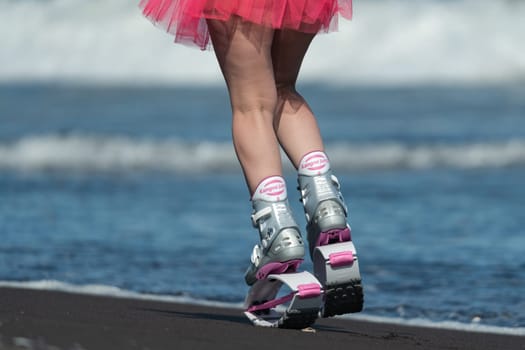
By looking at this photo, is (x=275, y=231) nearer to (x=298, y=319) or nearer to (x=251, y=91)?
(x=298, y=319)

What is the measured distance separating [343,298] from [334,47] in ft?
61.6

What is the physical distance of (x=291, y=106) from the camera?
343 centimetres

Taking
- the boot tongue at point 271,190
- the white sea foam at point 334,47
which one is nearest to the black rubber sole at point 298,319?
the boot tongue at point 271,190

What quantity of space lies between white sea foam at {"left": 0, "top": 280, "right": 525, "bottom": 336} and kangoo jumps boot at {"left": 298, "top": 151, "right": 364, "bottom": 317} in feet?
3.55

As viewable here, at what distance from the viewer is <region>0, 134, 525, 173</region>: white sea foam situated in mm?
10164

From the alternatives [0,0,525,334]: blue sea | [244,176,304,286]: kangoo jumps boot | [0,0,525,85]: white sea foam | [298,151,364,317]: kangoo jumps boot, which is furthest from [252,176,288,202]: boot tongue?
[0,0,525,85]: white sea foam

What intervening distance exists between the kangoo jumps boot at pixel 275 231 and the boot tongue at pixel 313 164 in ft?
0.35

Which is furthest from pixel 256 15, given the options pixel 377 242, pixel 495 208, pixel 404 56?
pixel 404 56

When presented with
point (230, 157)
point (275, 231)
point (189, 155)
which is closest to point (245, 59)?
point (275, 231)

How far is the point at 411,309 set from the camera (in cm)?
469

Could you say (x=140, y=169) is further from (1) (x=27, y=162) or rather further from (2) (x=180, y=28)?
(2) (x=180, y=28)

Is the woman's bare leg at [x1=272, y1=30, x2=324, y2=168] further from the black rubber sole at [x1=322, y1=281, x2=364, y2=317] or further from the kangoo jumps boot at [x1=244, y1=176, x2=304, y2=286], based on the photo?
the black rubber sole at [x1=322, y1=281, x2=364, y2=317]

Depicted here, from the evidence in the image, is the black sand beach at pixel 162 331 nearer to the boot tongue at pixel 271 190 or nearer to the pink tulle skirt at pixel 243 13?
the boot tongue at pixel 271 190

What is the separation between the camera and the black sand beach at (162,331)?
2.52 metres
